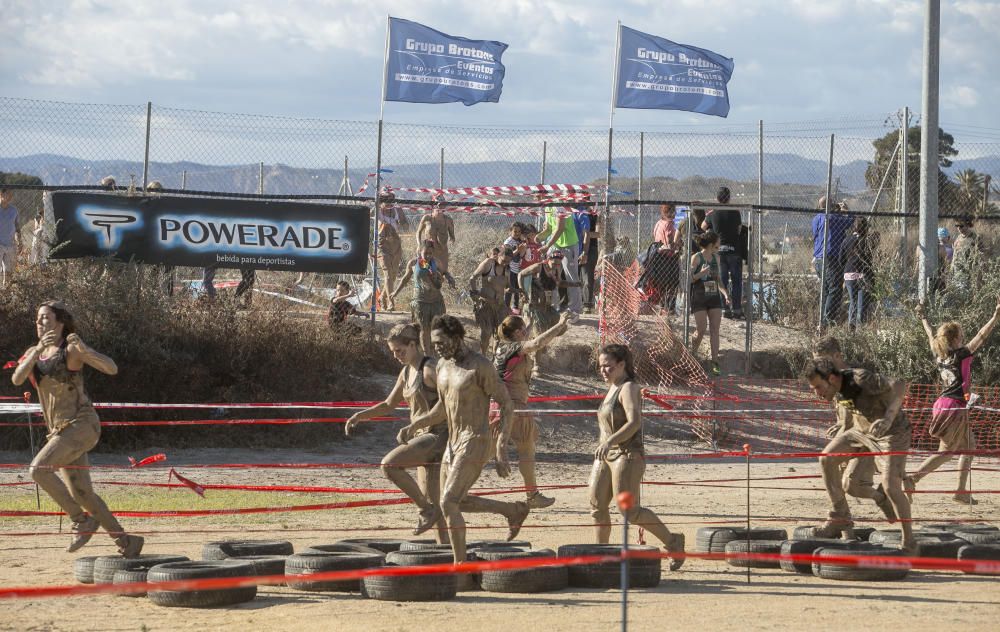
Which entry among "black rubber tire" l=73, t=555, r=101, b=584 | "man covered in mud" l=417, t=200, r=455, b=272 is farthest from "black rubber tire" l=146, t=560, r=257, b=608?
"man covered in mud" l=417, t=200, r=455, b=272

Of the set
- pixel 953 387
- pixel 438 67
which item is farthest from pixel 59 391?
pixel 438 67

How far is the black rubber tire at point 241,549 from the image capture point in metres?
9.01

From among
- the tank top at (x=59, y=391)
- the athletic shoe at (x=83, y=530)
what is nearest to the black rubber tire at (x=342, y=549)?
the athletic shoe at (x=83, y=530)

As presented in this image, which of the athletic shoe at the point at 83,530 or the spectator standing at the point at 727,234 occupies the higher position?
the spectator standing at the point at 727,234

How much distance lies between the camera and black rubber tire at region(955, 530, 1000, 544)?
988 cm

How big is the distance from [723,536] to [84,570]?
4609 mm

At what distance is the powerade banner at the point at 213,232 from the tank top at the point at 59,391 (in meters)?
6.37

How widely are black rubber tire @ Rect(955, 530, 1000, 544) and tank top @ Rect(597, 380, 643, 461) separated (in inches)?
109

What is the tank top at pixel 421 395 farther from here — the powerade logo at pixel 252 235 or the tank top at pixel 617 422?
the powerade logo at pixel 252 235

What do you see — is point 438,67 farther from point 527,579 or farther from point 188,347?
point 527,579

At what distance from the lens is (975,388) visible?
17188 mm

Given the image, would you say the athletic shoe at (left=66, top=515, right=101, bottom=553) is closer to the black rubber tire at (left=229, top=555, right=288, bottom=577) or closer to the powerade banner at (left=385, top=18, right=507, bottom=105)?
the black rubber tire at (left=229, top=555, right=288, bottom=577)

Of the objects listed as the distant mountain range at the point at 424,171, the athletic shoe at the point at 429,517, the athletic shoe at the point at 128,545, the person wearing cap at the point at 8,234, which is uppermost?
the distant mountain range at the point at 424,171

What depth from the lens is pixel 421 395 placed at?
9312 millimetres
